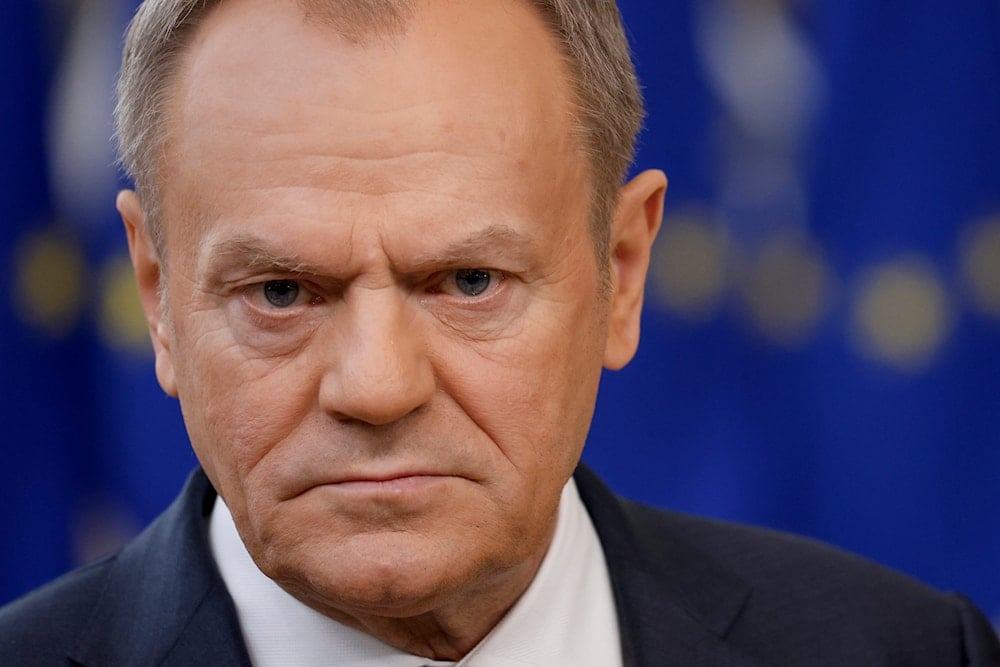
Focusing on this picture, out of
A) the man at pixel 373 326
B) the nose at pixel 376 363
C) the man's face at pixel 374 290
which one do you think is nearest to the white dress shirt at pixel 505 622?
the man at pixel 373 326

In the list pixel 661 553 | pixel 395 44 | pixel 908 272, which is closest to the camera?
pixel 395 44

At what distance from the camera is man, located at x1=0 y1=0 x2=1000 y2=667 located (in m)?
1.93

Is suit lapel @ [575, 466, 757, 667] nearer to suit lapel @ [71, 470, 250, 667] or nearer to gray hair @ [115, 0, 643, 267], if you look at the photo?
gray hair @ [115, 0, 643, 267]

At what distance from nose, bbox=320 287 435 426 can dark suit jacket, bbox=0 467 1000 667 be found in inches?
19.0

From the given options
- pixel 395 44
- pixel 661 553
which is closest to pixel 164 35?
pixel 395 44

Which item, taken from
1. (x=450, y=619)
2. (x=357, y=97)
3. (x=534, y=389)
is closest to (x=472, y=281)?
(x=534, y=389)

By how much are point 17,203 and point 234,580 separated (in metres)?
1.56

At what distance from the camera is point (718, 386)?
3611 millimetres

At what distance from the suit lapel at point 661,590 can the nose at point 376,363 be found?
630mm

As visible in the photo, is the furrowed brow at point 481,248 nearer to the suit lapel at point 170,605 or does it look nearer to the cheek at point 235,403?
the cheek at point 235,403

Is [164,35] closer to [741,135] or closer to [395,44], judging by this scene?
[395,44]

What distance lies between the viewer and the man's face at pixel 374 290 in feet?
6.30

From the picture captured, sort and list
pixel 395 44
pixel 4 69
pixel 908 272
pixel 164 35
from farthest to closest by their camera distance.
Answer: pixel 908 272, pixel 4 69, pixel 164 35, pixel 395 44

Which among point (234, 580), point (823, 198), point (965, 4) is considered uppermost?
point (965, 4)
